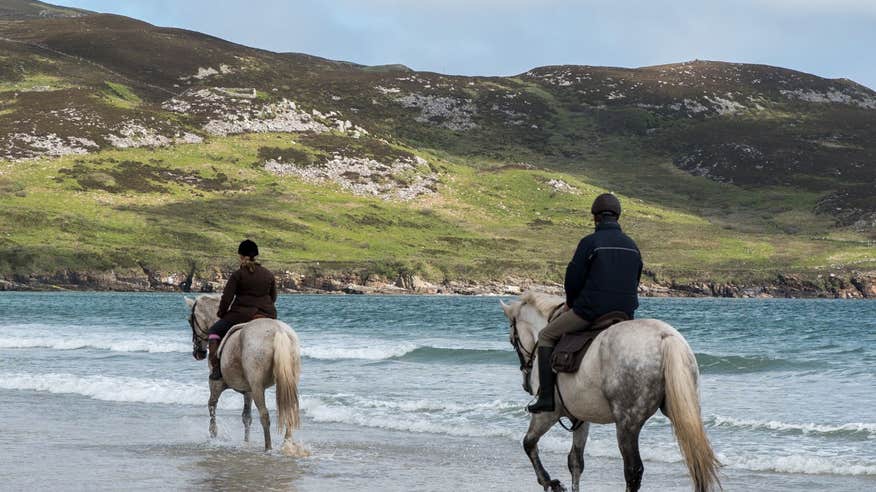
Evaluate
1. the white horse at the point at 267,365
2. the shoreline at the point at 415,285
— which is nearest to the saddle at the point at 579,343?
the white horse at the point at 267,365

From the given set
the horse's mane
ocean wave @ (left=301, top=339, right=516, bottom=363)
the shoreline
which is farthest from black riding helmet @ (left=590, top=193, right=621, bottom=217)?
the shoreline

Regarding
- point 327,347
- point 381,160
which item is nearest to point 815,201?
point 381,160

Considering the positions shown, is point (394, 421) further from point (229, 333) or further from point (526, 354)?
point (526, 354)

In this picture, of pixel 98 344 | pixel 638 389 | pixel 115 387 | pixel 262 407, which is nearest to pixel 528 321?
pixel 638 389

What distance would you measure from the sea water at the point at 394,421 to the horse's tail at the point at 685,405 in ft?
12.6

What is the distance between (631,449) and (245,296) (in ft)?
25.3

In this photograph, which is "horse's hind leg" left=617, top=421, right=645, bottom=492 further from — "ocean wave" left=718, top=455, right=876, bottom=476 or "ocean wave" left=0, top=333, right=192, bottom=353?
"ocean wave" left=0, top=333, right=192, bottom=353

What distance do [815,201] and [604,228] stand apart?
173 m

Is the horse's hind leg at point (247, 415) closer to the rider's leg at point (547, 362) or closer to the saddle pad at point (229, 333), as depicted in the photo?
the saddle pad at point (229, 333)

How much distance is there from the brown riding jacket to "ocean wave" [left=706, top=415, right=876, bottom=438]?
9.16 m

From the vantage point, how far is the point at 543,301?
39.7 feet

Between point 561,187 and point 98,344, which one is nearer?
point 98,344

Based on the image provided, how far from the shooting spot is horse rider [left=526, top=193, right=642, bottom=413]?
428 inches

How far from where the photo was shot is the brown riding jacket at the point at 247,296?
16078mm
